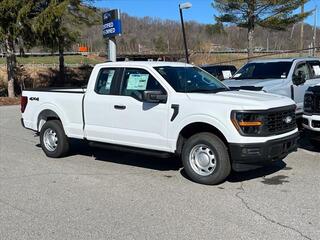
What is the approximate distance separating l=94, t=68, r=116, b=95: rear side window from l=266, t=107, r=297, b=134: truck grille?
2.74 metres

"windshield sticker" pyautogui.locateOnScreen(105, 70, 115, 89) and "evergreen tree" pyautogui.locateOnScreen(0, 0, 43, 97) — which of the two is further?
"evergreen tree" pyautogui.locateOnScreen(0, 0, 43, 97)

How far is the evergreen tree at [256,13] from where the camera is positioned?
31.1m

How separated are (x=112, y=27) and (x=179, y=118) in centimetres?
1000

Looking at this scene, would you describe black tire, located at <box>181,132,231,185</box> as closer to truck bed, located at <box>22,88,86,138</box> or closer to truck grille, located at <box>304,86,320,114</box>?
truck bed, located at <box>22,88,86,138</box>

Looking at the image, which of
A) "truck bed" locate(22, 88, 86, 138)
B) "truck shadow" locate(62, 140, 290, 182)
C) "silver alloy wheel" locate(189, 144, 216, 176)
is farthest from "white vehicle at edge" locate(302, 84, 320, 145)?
"truck bed" locate(22, 88, 86, 138)

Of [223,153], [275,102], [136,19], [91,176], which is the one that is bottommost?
[91,176]

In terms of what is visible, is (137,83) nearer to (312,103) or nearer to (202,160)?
(202,160)

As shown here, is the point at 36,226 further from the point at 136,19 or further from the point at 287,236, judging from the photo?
the point at 136,19

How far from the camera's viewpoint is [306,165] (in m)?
7.72

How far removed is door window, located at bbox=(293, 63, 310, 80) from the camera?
430 inches

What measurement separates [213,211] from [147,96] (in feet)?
7.13

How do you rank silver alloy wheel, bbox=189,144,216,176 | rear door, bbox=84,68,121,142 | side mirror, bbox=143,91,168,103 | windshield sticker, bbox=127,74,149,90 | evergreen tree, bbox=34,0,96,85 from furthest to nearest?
evergreen tree, bbox=34,0,96,85
rear door, bbox=84,68,121,142
windshield sticker, bbox=127,74,149,90
side mirror, bbox=143,91,168,103
silver alloy wheel, bbox=189,144,216,176

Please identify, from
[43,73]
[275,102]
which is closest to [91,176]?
[275,102]

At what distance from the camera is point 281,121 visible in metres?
6.69
